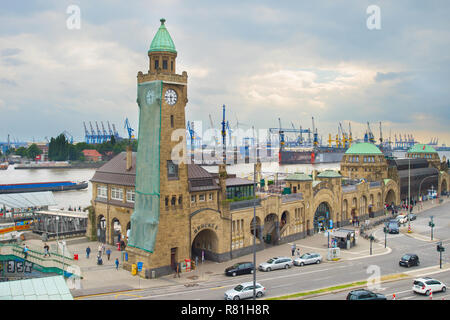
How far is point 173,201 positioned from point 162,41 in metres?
17.6

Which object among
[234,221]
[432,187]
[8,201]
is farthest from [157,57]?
[432,187]

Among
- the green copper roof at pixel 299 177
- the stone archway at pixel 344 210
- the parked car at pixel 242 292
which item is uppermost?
the green copper roof at pixel 299 177

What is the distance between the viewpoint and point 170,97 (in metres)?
45.1

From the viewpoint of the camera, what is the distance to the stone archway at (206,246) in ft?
164

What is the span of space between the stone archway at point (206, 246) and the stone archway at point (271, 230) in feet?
33.4

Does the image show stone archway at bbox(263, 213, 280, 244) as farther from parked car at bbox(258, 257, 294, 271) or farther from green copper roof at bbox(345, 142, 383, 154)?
green copper roof at bbox(345, 142, 383, 154)

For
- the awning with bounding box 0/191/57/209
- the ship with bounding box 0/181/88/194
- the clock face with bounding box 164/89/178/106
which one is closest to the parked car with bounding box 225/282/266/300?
the clock face with bounding box 164/89/178/106

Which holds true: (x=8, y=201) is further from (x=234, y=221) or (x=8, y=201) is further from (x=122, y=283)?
(x=234, y=221)

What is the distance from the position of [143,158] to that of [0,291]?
25.4m

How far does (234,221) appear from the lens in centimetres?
5125

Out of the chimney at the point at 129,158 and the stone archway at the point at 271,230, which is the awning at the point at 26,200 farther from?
the stone archway at the point at 271,230

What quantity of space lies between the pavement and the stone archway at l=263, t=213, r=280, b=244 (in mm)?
1384

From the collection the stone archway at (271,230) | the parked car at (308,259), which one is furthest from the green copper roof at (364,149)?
the parked car at (308,259)

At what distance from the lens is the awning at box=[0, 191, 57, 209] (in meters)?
61.3
